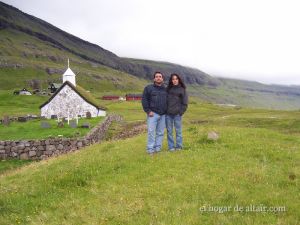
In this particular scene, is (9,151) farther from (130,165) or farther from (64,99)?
(64,99)

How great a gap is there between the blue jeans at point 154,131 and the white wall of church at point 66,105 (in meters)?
48.0

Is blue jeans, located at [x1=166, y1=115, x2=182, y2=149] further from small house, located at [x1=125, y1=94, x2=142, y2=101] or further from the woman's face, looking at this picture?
small house, located at [x1=125, y1=94, x2=142, y2=101]

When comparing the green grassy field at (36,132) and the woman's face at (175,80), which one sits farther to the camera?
the green grassy field at (36,132)

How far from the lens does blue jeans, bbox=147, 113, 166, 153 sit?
59.9ft

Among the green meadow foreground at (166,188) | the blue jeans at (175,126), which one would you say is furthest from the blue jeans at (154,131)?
the green meadow foreground at (166,188)

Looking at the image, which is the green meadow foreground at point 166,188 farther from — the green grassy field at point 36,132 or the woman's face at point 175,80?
the green grassy field at point 36,132

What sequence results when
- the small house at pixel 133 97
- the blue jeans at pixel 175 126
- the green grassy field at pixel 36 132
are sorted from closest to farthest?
1. the blue jeans at pixel 175 126
2. the green grassy field at pixel 36 132
3. the small house at pixel 133 97

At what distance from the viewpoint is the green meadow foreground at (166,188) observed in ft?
35.3

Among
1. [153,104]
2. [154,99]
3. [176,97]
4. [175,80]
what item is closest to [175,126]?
[176,97]

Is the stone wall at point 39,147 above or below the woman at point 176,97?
below

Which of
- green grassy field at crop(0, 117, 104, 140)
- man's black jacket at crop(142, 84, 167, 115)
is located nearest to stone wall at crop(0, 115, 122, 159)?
green grassy field at crop(0, 117, 104, 140)

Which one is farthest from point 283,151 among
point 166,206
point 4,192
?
point 4,192

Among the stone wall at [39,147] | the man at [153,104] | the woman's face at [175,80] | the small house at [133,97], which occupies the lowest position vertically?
the stone wall at [39,147]

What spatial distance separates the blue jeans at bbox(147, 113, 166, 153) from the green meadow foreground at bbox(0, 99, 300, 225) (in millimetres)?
779
